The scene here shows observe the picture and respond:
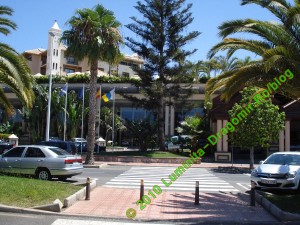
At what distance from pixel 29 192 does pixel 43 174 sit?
477 centimetres

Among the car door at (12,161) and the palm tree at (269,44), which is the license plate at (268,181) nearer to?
the palm tree at (269,44)

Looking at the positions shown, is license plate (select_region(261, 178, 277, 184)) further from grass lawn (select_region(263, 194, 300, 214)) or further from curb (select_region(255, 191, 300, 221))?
curb (select_region(255, 191, 300, 221))

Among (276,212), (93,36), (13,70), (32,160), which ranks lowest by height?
(276,212)

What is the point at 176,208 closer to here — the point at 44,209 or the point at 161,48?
the point at 44,209

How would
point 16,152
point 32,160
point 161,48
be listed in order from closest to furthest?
1. point 32,160
2. point 16,152
3. point 161,48

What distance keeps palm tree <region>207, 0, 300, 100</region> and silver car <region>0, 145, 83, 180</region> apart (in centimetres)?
689

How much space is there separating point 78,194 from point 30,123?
39514mm

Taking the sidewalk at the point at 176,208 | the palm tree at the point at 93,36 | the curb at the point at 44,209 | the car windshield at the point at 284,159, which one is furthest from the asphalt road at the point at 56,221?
the palm tree at the point at 93,36

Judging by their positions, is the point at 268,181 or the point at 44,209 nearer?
the point at 44,209

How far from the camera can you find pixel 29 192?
427 inches

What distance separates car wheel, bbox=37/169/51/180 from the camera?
15.5m

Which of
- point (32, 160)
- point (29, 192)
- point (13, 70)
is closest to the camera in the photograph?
point (29, 192)

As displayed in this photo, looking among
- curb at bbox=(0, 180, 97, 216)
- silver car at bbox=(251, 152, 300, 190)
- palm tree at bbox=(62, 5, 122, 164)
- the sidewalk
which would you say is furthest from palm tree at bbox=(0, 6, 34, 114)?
palm tree at bbox=(62, 5, 122, 164)

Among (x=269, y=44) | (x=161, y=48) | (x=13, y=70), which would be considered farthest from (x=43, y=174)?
(x=161, y=48)
